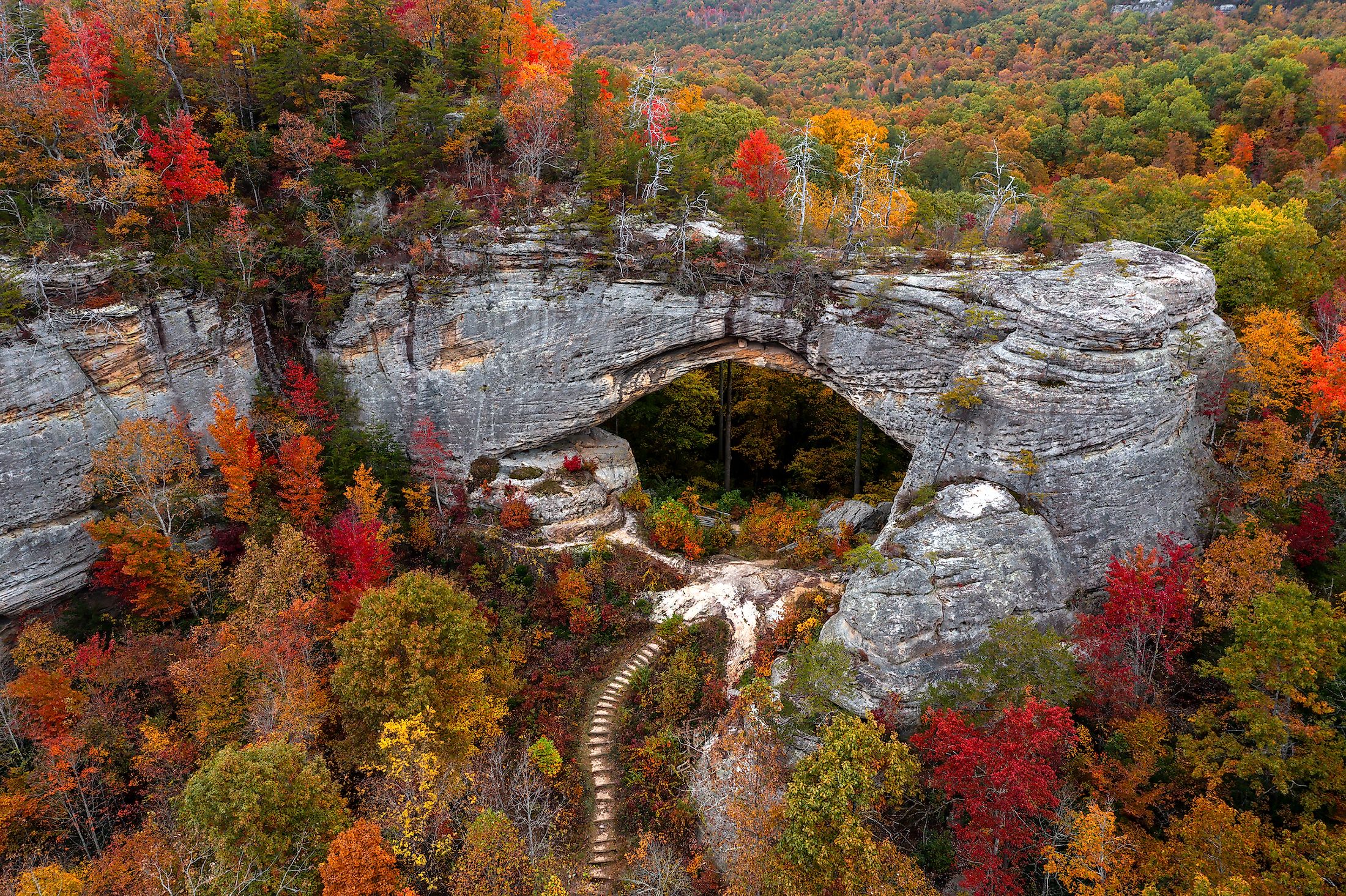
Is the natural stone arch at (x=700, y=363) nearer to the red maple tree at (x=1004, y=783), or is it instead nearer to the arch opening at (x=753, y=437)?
the arch opening at (x=753, y=437)

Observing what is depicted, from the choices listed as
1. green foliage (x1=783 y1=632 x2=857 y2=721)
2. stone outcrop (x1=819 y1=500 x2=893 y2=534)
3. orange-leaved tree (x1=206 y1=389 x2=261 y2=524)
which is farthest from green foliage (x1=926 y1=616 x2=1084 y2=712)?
orange-leaved tree (x1=206 y1=389 x2=261 y2=524)

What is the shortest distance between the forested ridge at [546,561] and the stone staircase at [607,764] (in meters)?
0.41

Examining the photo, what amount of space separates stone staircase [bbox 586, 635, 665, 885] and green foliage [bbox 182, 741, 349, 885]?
6.33 metres

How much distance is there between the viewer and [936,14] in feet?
272

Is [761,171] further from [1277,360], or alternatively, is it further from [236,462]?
[236,462]

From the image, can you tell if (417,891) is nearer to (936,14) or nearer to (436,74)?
(436,74)

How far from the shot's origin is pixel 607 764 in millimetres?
20188

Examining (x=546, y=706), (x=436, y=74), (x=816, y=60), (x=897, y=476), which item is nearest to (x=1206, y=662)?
(x=897, y=476)

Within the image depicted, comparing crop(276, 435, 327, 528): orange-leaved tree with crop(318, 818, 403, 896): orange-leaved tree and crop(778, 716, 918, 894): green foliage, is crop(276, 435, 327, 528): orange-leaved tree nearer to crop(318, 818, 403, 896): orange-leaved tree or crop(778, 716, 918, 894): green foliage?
crop(318, 818, 403, 896): orange-leaved tree

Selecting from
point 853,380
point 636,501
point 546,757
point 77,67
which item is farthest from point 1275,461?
point 77,67

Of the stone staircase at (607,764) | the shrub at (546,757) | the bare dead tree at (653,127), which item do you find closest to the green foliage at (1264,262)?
the bare dead tree at (653,127)

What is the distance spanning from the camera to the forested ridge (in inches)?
587

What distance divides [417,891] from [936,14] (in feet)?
322

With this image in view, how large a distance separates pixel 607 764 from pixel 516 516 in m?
9.69
